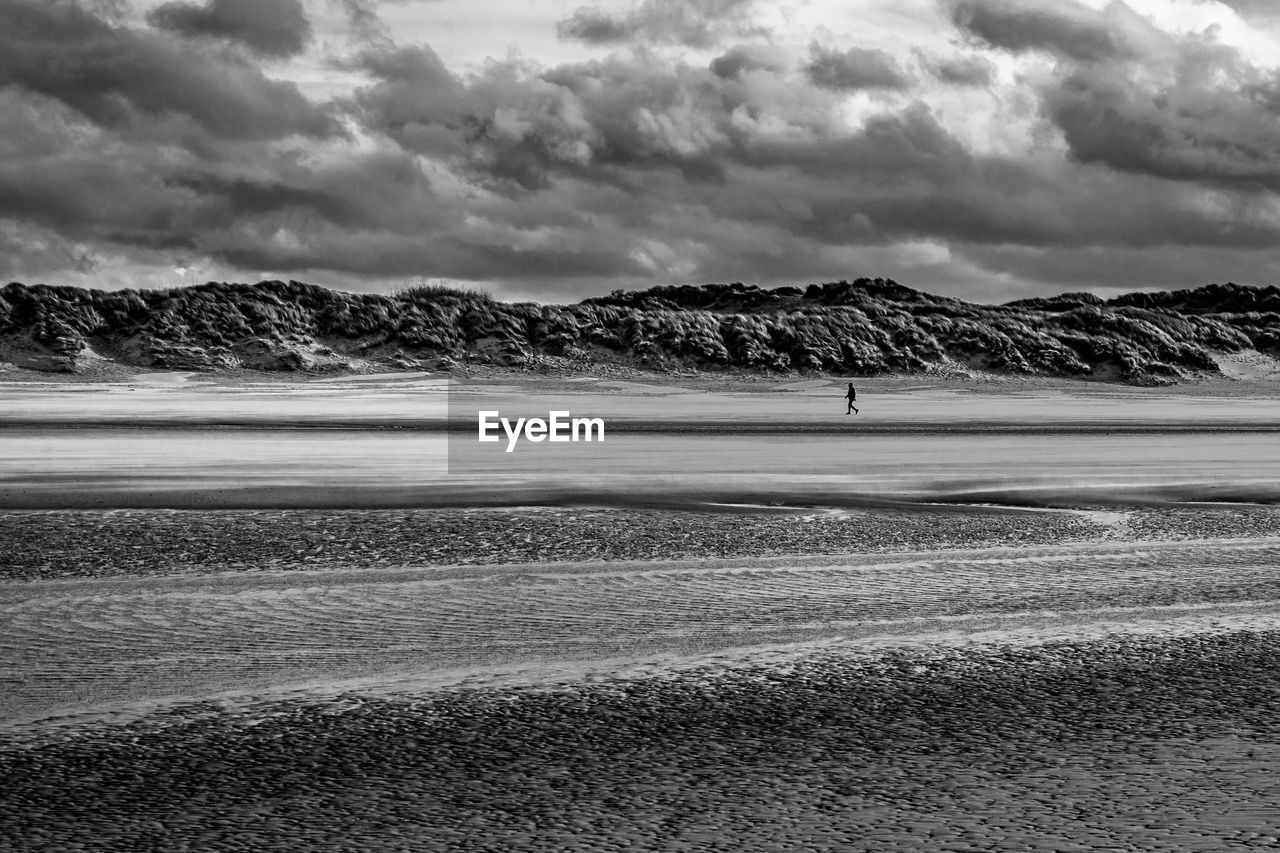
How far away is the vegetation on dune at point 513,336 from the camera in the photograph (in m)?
69.2

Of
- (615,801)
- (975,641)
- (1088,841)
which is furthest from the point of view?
(975,641)

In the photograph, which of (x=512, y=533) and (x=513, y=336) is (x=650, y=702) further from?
(x=513, y=336)

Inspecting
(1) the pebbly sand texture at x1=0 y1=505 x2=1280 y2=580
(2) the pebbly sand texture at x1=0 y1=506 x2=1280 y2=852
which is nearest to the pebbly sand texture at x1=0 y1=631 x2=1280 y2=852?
(2) the pebbly sand texture at x1=0 y1=506 x2=1280 y2=852

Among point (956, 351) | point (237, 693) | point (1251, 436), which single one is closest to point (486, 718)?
point (237, 693)

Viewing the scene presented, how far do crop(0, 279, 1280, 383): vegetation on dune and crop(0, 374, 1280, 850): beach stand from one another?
5335 centimetres

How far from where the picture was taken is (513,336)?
244 feet

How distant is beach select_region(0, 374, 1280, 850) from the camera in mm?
5055

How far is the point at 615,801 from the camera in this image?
5.19m

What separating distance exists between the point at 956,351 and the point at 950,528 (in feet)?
236

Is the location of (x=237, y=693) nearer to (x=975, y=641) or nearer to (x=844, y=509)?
(x=975, y=641)

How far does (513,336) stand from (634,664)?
221 ft

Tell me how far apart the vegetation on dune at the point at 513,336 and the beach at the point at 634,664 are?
5335cm

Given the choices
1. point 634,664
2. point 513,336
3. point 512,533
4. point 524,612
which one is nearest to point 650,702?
point 634,664

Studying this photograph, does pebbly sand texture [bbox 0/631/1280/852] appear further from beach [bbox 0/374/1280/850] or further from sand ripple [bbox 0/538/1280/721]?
sand ripple [bbox 0/538/1280/721]
